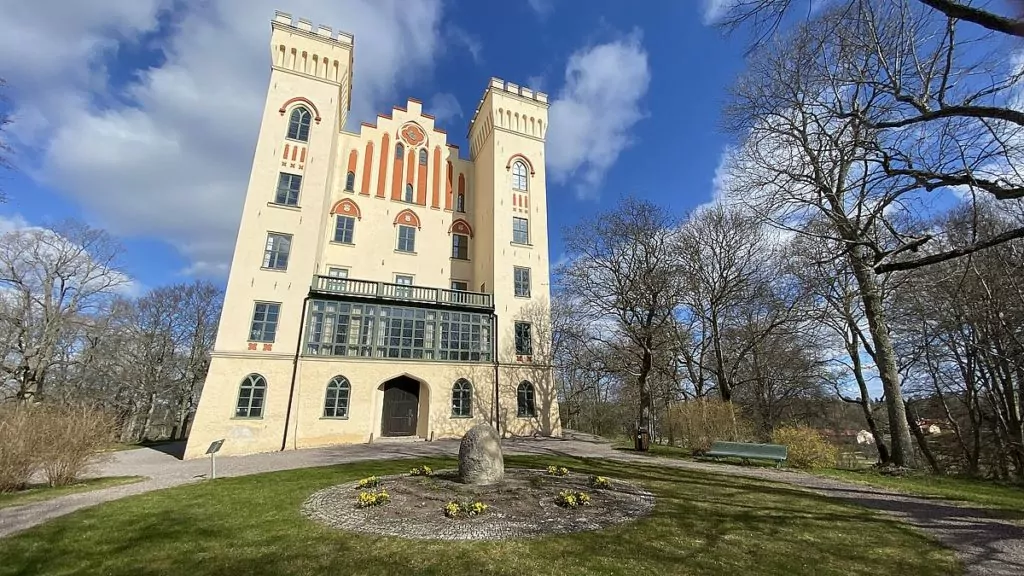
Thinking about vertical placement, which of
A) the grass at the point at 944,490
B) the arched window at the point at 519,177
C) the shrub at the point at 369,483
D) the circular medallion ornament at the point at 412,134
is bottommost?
the grass at the point at 944,490

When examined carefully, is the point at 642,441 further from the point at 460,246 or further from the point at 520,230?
the point at 460,246

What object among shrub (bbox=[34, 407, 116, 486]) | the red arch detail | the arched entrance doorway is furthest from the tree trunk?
the red arch detail

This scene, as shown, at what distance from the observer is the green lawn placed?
5129 millimetres

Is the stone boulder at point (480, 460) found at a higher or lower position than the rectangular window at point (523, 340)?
lower

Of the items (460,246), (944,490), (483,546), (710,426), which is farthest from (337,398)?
(944,490)

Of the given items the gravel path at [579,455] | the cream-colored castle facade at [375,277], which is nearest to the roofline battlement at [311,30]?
the cream-colored castle facade at [375,277]

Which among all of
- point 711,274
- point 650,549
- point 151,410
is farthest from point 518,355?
point 151,410

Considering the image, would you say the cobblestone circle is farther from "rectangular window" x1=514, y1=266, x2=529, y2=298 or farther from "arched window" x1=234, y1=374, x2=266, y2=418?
"rectangular window" x1=514, y1=266, x2=529, y2=298

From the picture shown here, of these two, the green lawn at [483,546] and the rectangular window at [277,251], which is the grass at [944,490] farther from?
the rectangular window at [277,251]

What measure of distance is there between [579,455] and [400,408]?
1034 cm

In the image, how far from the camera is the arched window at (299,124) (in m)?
22.3

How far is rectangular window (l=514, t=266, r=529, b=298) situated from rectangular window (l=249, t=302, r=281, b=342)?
1284 cm

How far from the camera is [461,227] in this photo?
2764 centimetres

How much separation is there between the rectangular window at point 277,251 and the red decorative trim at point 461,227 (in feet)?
33.2
